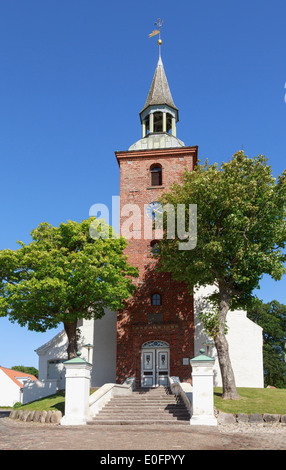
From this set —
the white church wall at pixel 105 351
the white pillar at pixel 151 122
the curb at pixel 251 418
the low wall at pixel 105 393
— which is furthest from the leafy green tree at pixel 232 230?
the white pillar at pixel 151 122

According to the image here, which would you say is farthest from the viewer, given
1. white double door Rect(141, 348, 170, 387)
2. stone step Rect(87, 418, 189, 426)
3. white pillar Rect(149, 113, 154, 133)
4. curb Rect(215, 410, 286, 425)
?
white pillar Rect(149, 113, 154, 133)

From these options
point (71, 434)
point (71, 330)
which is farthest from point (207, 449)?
point (71, 330)

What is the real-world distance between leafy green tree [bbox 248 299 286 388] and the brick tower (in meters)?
24.4

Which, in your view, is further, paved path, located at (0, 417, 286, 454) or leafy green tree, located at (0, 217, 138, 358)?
leafy green tree, located at (0, 217, 138, 358)

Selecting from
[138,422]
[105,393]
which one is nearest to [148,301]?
[105,393]

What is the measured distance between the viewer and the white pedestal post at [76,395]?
1720 cm

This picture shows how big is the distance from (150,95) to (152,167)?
6056mm

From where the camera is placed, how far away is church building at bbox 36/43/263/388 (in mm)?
26938

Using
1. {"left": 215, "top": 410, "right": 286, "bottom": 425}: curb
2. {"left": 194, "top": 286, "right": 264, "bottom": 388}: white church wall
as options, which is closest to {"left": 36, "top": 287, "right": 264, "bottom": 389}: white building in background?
{"left": 194, "top": 286, "right": 264, "bottom": 388}: white church wall

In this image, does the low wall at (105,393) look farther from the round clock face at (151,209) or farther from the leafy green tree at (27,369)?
the leafy green tree at (27,369)

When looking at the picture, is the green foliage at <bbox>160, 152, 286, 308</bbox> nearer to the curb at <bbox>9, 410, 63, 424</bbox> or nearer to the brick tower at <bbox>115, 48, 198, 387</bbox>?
the brick tower at <bbox>115, 48, 198, 387</bbox>

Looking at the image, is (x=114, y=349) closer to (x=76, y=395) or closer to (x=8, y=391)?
(x=76, y=395)

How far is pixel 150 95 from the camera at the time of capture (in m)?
33.4

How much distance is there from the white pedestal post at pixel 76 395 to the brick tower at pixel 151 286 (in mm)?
9237
